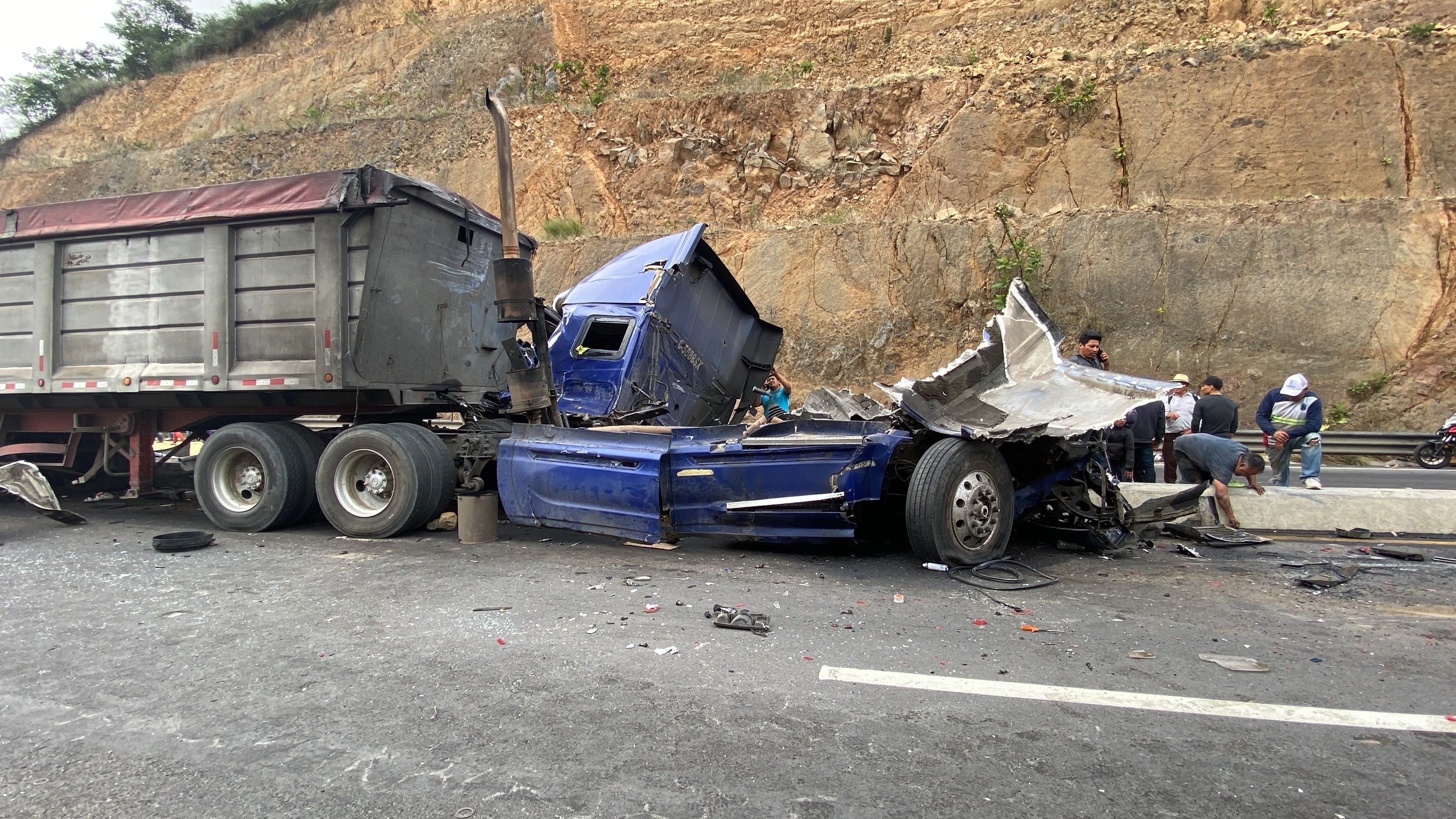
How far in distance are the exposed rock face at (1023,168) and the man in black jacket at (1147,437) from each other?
29.7 feet

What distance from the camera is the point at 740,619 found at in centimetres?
429

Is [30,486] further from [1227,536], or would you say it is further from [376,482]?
[1227,536]

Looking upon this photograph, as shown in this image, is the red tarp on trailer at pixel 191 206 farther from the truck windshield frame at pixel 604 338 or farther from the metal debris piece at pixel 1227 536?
the metal debris piece at pixel 1227 536

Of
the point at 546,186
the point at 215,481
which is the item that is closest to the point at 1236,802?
the point at 215,481

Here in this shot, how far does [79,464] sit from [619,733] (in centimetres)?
857

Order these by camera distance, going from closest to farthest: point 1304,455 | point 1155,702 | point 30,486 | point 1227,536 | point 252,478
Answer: point 1155,702 < point 1227,536 < point 30,486 < point 252,478 < point 1304,455

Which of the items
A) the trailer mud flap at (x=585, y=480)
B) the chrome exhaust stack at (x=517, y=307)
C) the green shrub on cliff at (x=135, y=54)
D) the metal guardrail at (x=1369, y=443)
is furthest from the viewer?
the green shrub on cliff at (x=135, y=54)

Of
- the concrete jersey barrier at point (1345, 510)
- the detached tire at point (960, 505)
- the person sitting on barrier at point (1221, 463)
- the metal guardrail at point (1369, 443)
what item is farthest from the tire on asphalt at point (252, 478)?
the metal guardrail at point (1369, 443)

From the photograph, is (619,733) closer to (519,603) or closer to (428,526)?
(519,603)

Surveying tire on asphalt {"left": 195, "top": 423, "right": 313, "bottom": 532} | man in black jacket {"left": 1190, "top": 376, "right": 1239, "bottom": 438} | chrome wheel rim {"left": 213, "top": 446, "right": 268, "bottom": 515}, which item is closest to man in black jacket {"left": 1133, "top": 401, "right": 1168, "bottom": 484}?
man in black jacket {"left": 1190, "top": 376, "right": 1239, "bottom": 438}

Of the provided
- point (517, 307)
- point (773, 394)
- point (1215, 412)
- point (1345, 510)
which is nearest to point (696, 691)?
point (517, 307)

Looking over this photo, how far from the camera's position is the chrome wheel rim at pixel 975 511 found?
520 centimetres

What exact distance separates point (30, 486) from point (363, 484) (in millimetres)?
3042

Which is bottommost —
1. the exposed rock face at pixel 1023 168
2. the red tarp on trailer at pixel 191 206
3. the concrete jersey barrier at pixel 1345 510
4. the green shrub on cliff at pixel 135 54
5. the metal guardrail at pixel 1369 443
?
the concrete jersey barrier at pixel 1345 510
